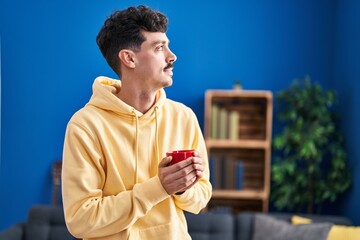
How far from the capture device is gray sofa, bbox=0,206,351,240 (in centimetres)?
352

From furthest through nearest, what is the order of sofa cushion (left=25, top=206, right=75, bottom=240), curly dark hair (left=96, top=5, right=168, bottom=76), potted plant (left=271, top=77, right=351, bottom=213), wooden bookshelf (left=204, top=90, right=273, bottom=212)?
1. wooden bookshelf (left=204, top=90, right=273, bottom=212)
2. potted plant (left=271, top=77, right=351, bottom=213)
3. sofa cushion (left=25, top=206, right=75, bottom=240)
4. curly dark hair (left=96, top=5, right=168, bottom=76)

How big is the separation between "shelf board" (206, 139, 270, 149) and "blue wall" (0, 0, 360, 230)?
0.36 m

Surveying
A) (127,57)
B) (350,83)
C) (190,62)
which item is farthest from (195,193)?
(190,62)

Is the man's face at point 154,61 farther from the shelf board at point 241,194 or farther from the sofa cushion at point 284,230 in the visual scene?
the shelf board at point 241,194

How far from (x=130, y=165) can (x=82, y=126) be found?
14 centimetres

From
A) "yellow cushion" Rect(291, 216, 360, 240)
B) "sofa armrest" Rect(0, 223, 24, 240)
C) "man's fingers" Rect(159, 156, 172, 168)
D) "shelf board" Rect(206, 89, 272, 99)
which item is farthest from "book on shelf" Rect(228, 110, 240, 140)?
"man's fingers" Rect(159, 156, 172, 168)

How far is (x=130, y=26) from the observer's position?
1.31m

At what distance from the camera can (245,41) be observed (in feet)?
14.6

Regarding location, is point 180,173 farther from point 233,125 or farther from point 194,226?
point 233,125

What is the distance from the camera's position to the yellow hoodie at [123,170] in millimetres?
1265

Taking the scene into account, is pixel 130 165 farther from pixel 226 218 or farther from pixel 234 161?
pixel 234 161

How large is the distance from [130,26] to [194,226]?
240 cm

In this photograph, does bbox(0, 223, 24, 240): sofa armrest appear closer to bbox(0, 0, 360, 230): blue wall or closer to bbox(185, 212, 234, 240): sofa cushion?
bbox(0, 0, 360, 230): blue wall

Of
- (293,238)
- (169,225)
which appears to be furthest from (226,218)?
(169,225)
